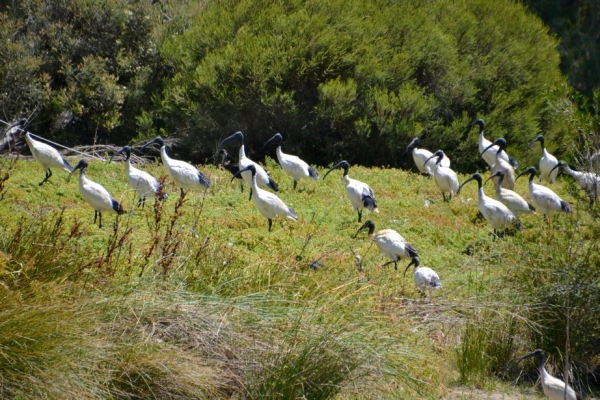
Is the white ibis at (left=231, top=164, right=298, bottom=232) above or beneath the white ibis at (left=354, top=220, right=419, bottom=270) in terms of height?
beneath

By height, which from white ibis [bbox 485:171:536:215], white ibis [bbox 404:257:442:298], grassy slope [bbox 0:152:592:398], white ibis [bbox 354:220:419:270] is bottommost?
white ibis [bbox 485:171:536:215]

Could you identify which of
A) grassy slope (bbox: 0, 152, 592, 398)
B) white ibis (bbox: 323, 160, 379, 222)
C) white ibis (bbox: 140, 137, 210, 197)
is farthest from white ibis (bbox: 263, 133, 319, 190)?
grassy slope (bbox: 0, 152, 592, 398)

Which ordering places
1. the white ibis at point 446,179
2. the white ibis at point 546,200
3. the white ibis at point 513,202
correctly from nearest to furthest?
1. the white ibis at point 513,202
2. the white ibis at point 546,200
3. the white ibis at point 446,179

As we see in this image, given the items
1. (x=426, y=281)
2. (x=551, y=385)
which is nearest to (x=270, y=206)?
(x=426, y=281)

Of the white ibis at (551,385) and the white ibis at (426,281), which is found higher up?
the white ibis at (551,385)

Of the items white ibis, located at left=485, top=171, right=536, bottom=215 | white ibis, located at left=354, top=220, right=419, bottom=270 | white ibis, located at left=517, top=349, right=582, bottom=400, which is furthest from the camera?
white ibis, located at left=485, top=171, right=536, bottom=215

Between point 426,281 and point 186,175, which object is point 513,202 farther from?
point 426,281

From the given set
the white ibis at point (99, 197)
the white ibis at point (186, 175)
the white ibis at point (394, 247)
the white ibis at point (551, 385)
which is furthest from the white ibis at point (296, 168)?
the white ibis at point (551, 385)

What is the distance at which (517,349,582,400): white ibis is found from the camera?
17.8 ft

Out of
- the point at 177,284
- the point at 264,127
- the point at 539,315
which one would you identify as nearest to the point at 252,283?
the point at 177,284

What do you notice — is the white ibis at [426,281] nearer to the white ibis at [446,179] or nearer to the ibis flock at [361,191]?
the ibis flock at [361,191]

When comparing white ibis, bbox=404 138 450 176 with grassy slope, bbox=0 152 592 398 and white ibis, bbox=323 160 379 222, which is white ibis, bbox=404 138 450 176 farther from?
grassy slope, bbox=0 152 592 398

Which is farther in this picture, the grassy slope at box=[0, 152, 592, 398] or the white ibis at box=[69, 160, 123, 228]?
the white ibis at box=[69, 160, 123, 228]

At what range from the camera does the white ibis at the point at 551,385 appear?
17.8 feet
